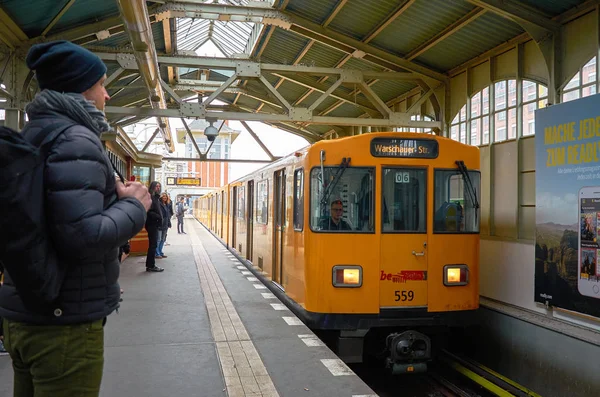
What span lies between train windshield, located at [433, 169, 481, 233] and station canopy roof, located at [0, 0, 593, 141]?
10.6 feet

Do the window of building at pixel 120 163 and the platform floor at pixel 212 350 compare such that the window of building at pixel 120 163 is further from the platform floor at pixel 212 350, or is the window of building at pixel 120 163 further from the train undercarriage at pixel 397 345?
the train undercarriage at pixel 397 345

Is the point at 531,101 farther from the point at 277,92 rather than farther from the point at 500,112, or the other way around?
the point at 277,92

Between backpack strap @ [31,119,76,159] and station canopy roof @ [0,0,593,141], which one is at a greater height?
station canopy roof @ [0,0,593,141]

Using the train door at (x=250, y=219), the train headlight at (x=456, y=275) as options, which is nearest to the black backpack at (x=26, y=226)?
the train headlight at (x=456, y=275)

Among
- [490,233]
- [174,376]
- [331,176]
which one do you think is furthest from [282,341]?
[490,233]

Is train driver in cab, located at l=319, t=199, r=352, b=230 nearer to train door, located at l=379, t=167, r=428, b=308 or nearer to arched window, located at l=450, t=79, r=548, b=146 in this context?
train door, located at l=379, t=167, r=428, b=308

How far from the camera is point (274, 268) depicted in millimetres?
9117

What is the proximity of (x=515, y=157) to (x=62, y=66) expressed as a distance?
9.02 meters

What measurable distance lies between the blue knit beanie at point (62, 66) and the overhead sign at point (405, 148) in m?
4.92

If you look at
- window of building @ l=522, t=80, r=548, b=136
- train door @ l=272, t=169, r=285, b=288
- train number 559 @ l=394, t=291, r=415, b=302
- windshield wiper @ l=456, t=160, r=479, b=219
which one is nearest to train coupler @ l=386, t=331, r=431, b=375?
train number 559 @ l=394, t=291, r=415, b=302

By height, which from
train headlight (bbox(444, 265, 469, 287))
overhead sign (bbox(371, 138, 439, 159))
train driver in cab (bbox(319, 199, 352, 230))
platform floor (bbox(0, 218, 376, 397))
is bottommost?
platform floor (bbox(0, 218, 376, 397))

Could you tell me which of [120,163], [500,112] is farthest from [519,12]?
[120,163]

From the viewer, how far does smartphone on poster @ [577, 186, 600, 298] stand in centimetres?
641

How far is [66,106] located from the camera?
173cm
